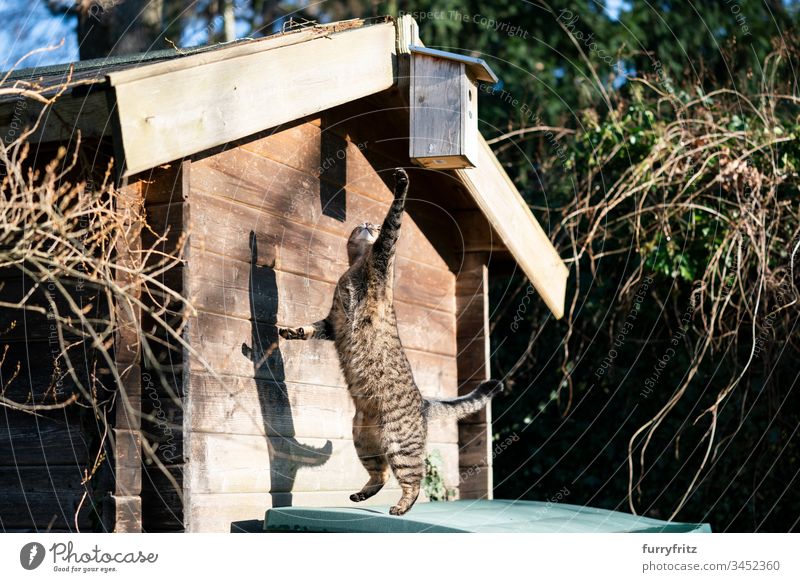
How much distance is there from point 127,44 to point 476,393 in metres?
5.83

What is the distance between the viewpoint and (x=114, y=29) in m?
9.04

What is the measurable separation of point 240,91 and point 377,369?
168 cm

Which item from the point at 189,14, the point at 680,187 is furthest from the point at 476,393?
the point at 189,14

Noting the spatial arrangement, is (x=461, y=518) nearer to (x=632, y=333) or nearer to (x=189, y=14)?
(x=632, y=333)

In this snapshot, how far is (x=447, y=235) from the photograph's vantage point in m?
6.51

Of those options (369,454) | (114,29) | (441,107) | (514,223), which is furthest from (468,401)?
(114,29)

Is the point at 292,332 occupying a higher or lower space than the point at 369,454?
higher

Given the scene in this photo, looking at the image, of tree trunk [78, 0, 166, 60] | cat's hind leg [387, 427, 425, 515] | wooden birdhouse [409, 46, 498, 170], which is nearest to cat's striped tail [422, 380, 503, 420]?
cat's hind leg [387, 427, 425, 515]

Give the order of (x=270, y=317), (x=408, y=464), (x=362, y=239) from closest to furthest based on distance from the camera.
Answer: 1. (x=270, y=317)
2. (x=408, y=464)
3. (x=362, y=239)

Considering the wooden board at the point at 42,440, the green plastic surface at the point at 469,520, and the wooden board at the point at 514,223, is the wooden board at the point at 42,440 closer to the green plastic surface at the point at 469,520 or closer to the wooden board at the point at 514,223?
the green plastic surface at the point at 469,520

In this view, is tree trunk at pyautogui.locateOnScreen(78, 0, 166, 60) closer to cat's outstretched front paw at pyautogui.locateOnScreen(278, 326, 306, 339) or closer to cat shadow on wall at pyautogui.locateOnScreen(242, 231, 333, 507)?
cat shadow on wall at pyautogui.locateOnScreen(242, 231, 333, 507)

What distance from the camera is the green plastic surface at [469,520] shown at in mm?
4125

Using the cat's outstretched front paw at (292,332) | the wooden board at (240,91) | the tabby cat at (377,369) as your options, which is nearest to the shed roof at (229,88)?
the wooden board at (240,91)

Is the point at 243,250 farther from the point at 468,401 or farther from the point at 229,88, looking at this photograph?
the point at 468,401
